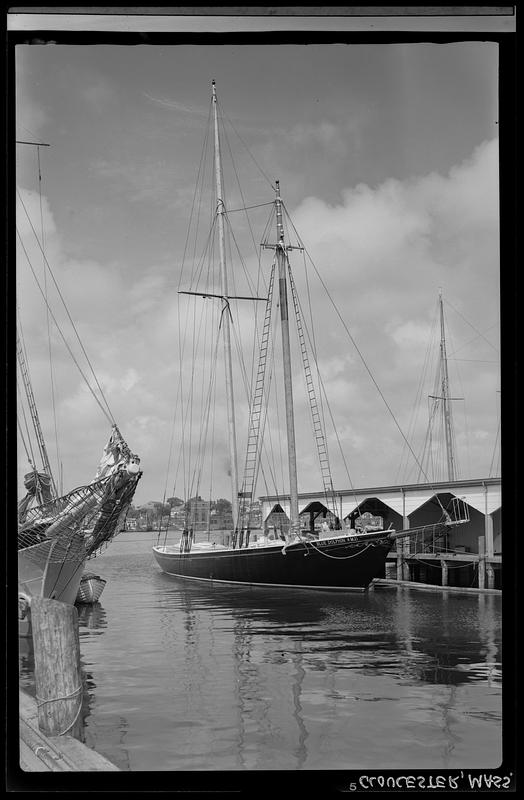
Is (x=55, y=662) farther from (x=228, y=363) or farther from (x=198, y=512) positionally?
(x=198, y=512)

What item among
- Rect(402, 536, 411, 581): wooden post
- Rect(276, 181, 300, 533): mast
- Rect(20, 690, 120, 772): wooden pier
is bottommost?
Rect(402, 536, 411, 581): wooden post

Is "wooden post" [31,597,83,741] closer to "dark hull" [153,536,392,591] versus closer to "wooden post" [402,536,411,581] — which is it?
"dark hull" [153,536,392,591]

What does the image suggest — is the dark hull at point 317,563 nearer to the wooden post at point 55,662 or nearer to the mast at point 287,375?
the mast at point 287,375

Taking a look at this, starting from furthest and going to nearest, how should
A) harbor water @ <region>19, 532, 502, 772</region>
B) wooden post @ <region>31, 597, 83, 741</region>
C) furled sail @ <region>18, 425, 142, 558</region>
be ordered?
furled sail @ <region>18, 425, 142, 558</region>
harbor water @ <region>19, 532, 502, 772</region>
wooden post @ <region>31, 597, 83, 741</region>

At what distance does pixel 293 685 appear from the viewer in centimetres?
1105

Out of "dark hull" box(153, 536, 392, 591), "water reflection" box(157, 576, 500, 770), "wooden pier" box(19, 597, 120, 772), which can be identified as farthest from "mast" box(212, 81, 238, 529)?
"wooden pier" box(19, 597, 120, 772)

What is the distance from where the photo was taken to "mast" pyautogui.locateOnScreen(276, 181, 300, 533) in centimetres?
2525

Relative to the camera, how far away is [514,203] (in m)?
3.95

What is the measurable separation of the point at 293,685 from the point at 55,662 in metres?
6.20

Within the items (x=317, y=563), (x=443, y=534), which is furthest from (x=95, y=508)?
(x=443, y=534)

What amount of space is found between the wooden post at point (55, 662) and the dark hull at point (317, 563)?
64.7ft

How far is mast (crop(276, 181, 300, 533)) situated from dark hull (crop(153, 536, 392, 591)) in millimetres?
1041

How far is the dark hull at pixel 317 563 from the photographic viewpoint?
2506 centimetres
